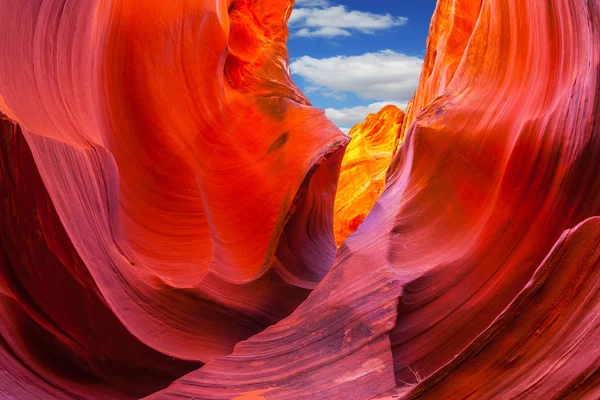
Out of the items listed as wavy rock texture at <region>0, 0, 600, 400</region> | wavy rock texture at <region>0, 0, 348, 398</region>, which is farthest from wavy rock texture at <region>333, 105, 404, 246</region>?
wavy rock texture at <region>0, 0, 600, 400</region>

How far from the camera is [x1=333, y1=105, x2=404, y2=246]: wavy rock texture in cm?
1025

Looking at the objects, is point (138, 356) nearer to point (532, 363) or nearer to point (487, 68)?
point (532, 363)

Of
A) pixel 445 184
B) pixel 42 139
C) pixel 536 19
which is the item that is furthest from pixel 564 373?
pixel 536 19

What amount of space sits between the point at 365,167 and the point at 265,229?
244 inches

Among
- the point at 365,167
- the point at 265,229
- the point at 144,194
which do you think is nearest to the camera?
the point at 144,194

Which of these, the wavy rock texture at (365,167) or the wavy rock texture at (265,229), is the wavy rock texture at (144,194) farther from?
the wavy rock texture at (365,167)

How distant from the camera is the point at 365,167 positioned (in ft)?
36.3

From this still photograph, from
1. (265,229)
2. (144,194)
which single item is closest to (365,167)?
(265,229)

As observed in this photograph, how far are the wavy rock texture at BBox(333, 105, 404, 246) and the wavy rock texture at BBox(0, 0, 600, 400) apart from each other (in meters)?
4.69

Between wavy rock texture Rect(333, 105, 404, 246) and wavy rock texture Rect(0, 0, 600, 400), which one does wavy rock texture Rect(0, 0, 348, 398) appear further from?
wavy rock texture Rect(333, 105, 404, 246)

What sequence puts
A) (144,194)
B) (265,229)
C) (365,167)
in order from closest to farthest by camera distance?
(144,194)
(265,229)
(365,167)

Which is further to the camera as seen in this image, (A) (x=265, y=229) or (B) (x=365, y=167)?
(B) (x=365, y=167)

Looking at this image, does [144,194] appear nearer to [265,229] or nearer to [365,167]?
[265,229]

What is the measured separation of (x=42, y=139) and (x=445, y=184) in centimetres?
285
